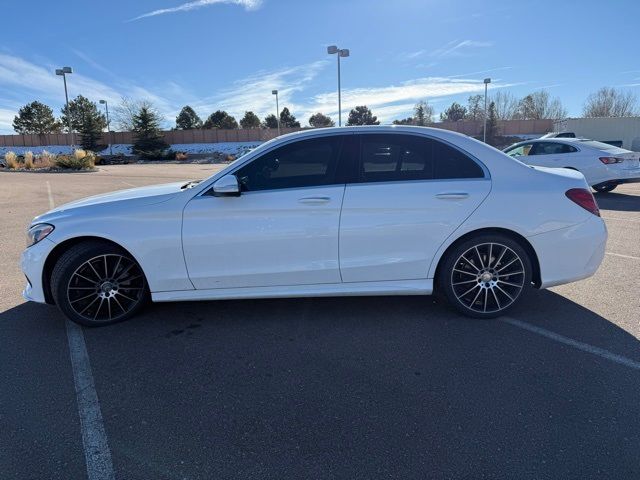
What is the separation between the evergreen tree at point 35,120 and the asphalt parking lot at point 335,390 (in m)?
93.7

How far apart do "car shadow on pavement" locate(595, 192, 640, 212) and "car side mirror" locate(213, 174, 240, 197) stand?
29.4ft

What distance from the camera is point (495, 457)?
2.24 m

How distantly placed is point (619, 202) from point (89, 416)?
11.6 m

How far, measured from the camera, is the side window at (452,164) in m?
3.79

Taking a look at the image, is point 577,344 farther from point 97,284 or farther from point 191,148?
point 191,148

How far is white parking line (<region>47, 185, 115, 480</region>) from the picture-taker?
2201mm

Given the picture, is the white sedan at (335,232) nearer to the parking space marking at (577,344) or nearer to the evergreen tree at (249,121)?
the parking space marking at (577,344)

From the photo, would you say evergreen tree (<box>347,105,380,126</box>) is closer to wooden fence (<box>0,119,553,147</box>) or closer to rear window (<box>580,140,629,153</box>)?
wooden fence (<box>0,119,553,147</box>)

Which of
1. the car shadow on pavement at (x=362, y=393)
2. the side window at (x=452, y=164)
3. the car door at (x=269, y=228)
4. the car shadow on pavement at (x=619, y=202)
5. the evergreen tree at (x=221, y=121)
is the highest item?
the evergreen tree at (x=221, y=121)

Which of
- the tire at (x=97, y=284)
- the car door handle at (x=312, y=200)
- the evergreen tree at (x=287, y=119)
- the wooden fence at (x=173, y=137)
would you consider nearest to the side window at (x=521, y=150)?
the car door handle at (x=312, y=200)

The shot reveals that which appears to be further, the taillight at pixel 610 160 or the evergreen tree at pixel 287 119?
the evergreen tree at pixel 287 119

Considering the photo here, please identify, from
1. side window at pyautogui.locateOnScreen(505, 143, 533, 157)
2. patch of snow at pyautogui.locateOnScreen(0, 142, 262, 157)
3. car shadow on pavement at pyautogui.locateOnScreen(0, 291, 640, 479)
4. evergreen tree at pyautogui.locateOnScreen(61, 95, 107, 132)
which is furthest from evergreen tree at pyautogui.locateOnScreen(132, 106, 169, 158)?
car shadow on pavement at pyautogui.locateOnScreen(0, 291, 640, 479)

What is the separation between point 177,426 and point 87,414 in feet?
1.94

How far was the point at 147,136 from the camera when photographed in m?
55.8
